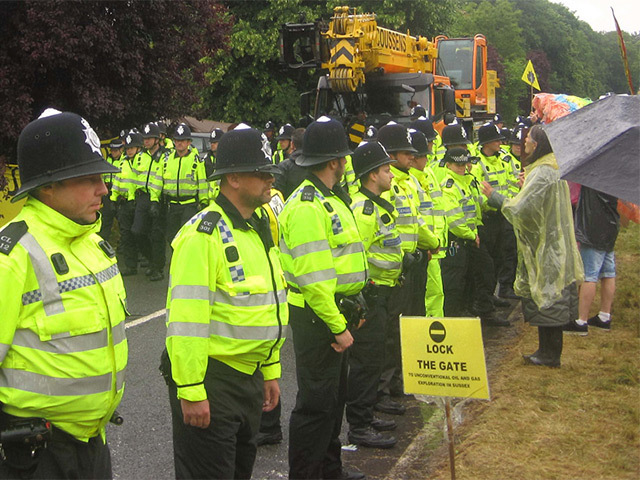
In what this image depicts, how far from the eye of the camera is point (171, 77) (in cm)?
1286

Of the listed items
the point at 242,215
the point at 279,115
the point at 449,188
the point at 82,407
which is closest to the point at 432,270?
A: the point at 449,188

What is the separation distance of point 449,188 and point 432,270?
4.51 ft

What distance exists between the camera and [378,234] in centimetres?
591

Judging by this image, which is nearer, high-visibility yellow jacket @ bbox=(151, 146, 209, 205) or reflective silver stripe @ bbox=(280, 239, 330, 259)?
reflective silver stripe @ bbox=(280, 239, 330, 259)

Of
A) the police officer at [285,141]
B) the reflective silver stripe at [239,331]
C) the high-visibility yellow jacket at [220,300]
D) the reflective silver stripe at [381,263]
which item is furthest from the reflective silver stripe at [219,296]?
the police officer at [285,141]

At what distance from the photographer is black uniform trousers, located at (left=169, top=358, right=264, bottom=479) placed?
350cm

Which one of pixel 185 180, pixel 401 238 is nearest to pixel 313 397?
pixel 401 238

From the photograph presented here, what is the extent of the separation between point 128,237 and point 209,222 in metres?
9.24

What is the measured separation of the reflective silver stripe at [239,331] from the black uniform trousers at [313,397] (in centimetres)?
106

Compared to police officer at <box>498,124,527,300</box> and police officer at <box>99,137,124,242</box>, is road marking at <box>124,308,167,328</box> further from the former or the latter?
police officer at <box>498,124,527,300</box>

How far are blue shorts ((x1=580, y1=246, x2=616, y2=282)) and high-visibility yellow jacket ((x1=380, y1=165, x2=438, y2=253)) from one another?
2.68m

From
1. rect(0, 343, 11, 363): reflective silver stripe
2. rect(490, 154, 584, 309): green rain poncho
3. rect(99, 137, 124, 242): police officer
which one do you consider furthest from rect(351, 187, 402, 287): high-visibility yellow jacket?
rect(99, 137, 124, 242): police officer

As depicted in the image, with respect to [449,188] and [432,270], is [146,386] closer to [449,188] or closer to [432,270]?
[432,270]

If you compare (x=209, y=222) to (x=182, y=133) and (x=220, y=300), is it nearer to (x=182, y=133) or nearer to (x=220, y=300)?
(x=220, y=300)
